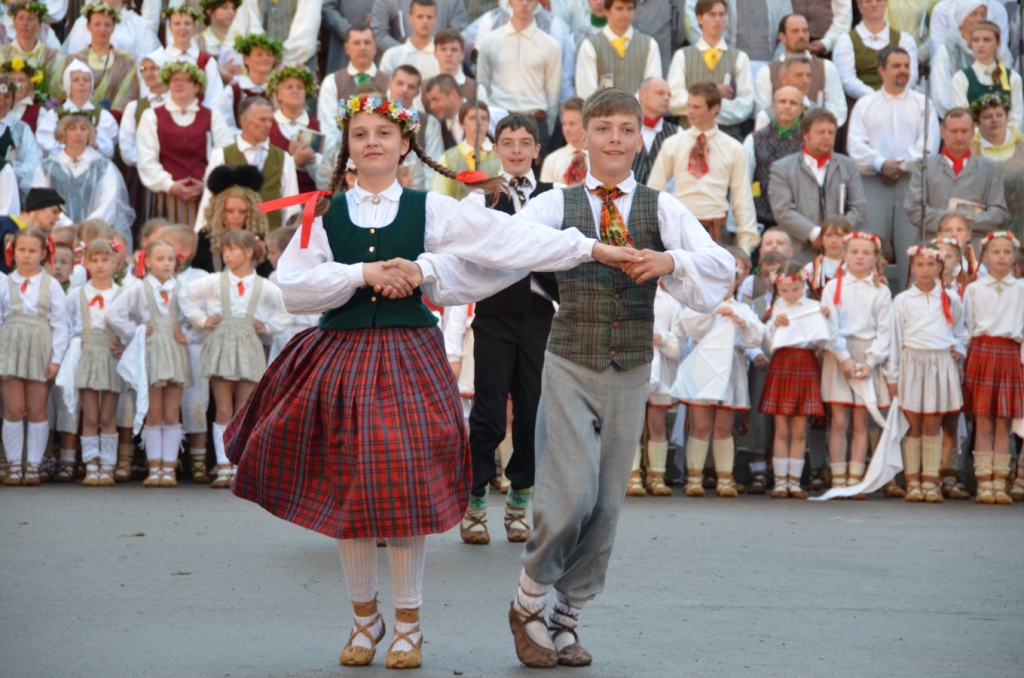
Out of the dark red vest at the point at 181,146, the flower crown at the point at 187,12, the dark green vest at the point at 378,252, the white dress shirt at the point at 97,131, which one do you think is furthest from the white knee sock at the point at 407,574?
the flower crown at the point at 187,12

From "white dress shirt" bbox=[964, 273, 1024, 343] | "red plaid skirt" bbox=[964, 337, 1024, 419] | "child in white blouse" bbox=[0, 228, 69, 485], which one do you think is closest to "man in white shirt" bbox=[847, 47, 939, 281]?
"white dress shirt" bbox=[964, 273, 1024, 343]

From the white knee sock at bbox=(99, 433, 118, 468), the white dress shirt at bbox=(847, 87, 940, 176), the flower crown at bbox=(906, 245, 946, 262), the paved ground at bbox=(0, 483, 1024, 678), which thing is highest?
the white dress shirt at bbox=(847, 87, 940, 176)

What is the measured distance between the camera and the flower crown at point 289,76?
11.6 m

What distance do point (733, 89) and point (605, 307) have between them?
8.21 metres

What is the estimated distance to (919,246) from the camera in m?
9.42

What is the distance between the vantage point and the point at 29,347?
9.24m

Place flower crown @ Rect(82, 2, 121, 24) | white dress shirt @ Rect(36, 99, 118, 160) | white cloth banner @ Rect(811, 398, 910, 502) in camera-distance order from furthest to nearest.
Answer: flower crown @ Rect(82, 2, 121, 24) < white dress shirt @ Rect(36, 99, 118, 160) < white cloth banner @ Rect(811, 398, 910, 502)

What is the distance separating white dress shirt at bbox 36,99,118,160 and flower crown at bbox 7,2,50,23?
4.14ft

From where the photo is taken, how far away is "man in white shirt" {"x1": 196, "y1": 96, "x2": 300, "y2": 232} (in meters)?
10.9

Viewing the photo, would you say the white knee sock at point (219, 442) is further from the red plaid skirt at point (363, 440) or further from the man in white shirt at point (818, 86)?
the man in white shirt at point (818, 86)

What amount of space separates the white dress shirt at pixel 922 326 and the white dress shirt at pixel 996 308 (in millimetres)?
118

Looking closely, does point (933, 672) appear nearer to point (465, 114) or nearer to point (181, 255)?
point (181, 255)

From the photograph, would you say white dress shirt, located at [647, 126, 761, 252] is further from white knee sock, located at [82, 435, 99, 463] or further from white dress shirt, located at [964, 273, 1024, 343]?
white knee sock, located at [82, 435, 99, 463]

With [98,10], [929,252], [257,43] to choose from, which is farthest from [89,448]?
[929,252]
